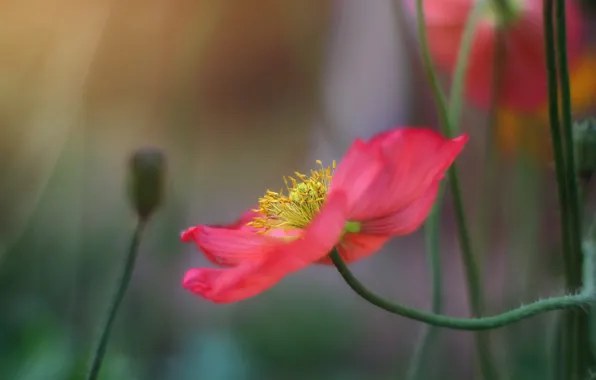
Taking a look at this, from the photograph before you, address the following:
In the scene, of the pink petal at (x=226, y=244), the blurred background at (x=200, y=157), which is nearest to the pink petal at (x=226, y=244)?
the pink petal at (x=226, y=244)

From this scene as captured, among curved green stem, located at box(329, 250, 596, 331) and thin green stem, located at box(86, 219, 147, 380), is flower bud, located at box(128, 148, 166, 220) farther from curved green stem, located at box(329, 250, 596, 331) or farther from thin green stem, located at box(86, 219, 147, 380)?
curved green stem, located at box(329, 250, 596, 331)

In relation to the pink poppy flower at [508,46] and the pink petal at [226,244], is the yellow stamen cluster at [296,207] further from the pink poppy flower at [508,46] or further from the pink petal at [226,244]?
the pink poppy flower at [508,46]

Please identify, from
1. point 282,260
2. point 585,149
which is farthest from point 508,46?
point 282,260

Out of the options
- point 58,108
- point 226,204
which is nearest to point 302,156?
point 226,204

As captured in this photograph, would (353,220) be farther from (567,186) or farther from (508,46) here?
(508,46)

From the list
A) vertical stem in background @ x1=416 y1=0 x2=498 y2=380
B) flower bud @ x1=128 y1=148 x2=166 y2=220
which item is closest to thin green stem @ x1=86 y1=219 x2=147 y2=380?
flower bud @ x1=128 y1=148 x2=166 y2=220

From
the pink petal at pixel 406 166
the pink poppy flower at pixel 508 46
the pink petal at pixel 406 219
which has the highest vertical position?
the pink poppy flower at pixel 508 46

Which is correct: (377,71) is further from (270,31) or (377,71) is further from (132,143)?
(132,143)
